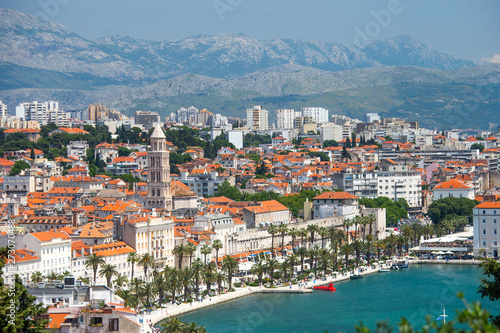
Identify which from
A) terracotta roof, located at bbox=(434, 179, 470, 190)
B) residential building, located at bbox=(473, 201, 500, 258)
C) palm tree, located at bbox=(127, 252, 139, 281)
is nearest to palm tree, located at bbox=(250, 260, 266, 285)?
palm tree, located at bbox=(127, 252, 139, 281)

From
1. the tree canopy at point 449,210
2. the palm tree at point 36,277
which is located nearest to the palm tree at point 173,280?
the palm tree at point 36,277

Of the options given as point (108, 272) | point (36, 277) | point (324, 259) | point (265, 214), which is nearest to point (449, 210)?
point (265, 214)

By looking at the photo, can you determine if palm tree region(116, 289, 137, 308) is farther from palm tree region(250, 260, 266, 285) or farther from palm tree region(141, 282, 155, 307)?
palm tree region(250, 260, 266, 285)

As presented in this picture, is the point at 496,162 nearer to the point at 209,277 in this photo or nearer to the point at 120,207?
the point at 120,207

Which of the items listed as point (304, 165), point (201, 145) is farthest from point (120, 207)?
point (201, 145)

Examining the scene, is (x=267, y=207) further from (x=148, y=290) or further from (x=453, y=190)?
(x=148, y=290)
